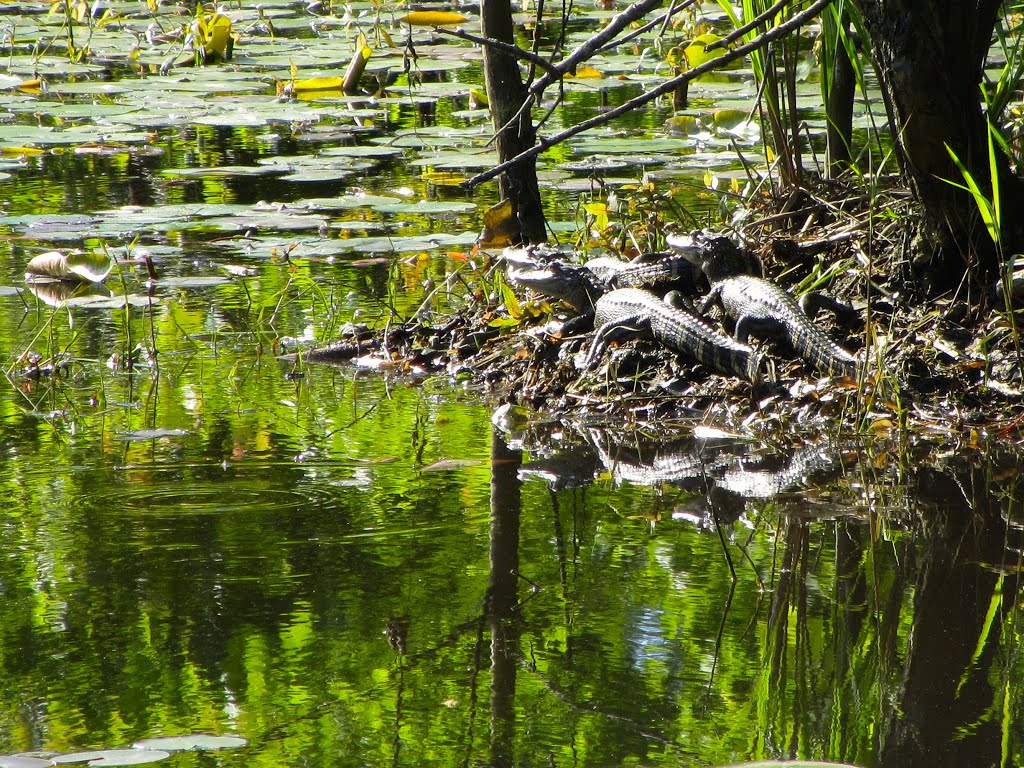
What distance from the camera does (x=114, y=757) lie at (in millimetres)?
2260

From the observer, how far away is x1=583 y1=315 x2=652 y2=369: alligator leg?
16.0ft

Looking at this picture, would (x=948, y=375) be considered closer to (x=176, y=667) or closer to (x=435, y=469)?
(x=435, y=469)

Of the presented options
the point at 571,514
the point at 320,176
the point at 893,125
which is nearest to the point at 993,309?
the point at 893,125

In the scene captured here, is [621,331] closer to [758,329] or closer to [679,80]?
[758,329]

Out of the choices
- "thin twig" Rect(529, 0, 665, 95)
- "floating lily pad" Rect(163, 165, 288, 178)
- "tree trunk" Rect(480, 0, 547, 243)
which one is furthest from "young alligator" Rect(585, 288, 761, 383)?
"floating lily pad" Rect(163, 165, 288, 178)

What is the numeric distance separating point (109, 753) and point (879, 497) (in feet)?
7.05

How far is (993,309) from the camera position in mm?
4508

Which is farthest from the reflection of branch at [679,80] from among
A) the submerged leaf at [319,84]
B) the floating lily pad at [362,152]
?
the submerged leaf at [319,84]

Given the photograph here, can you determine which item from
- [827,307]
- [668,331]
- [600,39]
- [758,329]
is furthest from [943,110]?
[600,39]

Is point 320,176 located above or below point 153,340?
above

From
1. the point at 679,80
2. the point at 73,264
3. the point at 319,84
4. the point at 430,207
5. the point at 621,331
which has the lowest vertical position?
the point at 621,331

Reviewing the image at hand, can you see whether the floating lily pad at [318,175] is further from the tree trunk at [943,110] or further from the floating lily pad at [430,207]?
the tree trunk at [943,110]

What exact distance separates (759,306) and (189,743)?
293 cm

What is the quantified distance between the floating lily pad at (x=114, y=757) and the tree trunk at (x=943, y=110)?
3035 mm
